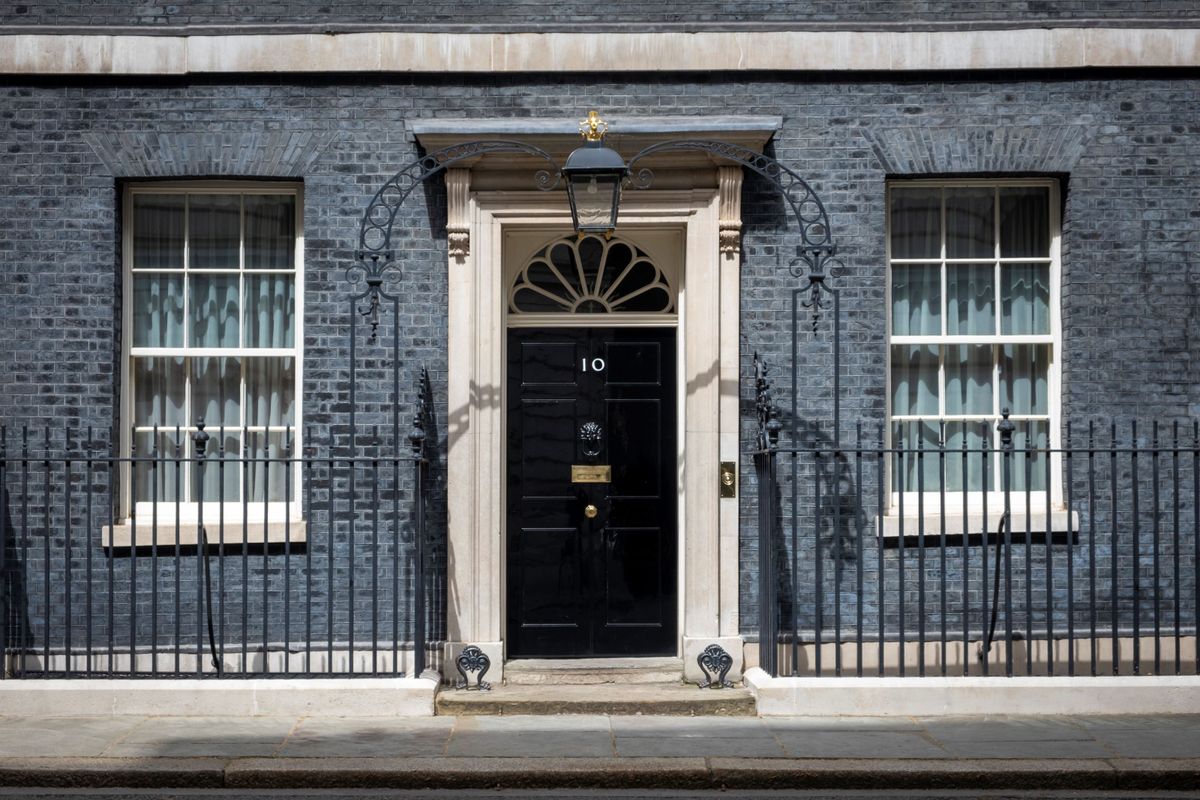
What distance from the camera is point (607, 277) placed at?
33.1 feet

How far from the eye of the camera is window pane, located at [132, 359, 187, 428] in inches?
395

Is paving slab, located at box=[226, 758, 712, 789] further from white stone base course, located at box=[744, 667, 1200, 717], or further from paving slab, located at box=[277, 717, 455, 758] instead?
white stone base course, located at box=[744, 667, 1200, 717]

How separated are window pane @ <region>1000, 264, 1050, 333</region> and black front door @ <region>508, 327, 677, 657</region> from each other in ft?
7.43

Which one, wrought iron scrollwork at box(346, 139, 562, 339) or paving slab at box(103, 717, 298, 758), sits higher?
wrought iron scrollwork at box(346, 139, 562, 339)

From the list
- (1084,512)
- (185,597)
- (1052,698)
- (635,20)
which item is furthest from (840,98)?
(185,597)

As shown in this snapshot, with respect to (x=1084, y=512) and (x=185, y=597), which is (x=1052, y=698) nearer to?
(x=1084, y=512)

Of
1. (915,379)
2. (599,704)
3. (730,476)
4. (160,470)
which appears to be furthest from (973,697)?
(160,470)

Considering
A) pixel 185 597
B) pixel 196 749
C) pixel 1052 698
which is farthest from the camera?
pixel 185 597

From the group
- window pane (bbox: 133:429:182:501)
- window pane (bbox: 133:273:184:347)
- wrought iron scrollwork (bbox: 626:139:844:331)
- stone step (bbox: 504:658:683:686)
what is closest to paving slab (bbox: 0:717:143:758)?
window pane (bbox: 133:429:182:501)

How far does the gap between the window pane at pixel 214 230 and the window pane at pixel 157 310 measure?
221 mm

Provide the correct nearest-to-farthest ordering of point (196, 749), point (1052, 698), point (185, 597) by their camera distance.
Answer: point (196, 749) → point (1052, 698) → point (185, 597)

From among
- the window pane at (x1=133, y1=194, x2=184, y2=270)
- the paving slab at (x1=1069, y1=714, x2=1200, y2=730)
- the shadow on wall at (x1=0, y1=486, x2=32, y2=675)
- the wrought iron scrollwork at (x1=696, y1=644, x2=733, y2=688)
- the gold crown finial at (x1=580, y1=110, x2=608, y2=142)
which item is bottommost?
the paving slab at (x1=1069, y1=714, x2=1200, y2=730)

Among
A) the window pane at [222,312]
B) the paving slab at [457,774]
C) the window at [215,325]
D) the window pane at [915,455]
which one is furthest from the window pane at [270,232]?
the window pane at [915,455]

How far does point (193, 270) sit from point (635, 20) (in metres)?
3.34
